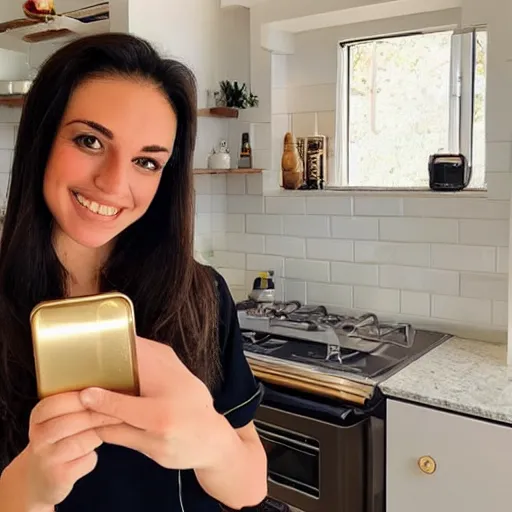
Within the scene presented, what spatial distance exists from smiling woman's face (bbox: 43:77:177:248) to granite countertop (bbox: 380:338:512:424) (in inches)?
37.1

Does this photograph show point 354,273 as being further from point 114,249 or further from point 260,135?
point 114,249

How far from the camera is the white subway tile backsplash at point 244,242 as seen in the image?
2.54 meters

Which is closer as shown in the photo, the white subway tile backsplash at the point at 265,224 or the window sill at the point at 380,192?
the window sill at the point at 380,192

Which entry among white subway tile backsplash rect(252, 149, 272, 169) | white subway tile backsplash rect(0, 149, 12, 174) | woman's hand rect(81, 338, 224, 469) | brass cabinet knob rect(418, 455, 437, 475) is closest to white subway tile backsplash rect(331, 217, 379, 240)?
white subway tile backsplash rect(252, 149, 272, 169)

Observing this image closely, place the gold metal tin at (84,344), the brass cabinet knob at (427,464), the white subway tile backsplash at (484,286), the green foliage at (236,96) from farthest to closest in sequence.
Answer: the green foliage at (236,96) < the white subway tile backsplash at (484,286) < the brass cabinet knob at (427,464) < the gold metal tin at (84,344)

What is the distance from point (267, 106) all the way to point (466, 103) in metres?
0.70

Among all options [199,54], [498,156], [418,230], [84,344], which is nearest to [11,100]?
[199,54]

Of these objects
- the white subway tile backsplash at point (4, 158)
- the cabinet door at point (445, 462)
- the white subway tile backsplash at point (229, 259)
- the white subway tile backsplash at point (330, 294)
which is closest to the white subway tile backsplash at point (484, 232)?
the white subway tile backsplash at point (330, 294)

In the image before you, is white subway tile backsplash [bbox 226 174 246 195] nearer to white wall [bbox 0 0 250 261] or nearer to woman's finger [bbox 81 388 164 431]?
white wall [bbox 0 0 250 261]

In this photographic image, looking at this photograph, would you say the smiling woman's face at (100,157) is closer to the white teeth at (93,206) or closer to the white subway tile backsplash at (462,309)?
the white teeth at (93,206)

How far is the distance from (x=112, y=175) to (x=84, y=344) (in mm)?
339

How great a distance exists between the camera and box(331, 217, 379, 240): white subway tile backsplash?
2.25 m

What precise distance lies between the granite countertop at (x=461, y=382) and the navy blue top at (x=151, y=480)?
0.64m

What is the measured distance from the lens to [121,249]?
1066mm
